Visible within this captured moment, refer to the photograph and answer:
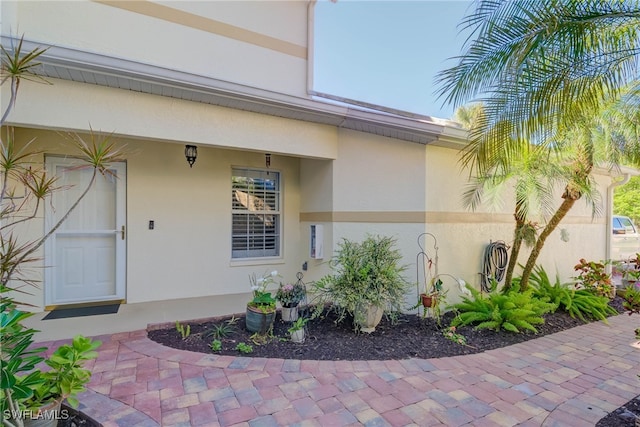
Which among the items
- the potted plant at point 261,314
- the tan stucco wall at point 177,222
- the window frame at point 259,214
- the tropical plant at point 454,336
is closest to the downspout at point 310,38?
the tan stucco wall at point 177,222

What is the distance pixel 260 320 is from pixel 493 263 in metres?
4.40

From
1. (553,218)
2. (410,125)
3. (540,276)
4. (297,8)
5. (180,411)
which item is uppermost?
(297,8)

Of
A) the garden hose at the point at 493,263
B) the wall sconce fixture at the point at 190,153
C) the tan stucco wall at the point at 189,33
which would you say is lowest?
the garden hose at the point at 493,263

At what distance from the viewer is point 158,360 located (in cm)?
349

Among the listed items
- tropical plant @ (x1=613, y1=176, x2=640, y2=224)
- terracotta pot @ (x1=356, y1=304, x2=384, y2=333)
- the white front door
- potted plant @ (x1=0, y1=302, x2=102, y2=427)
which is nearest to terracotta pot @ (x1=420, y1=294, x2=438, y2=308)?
terracotta pot @ (x1=356, y1=304, x2=384, y2=333)

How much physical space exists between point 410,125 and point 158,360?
4.66m

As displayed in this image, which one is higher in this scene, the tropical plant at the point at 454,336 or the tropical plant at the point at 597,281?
the tropical plant at the point at 597,281

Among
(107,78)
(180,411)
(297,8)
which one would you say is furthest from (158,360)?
(297,8)

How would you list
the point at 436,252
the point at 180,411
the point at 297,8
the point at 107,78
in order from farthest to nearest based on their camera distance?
the point at 297,8, the point at 436,252, the point at 107,78, the point at 180,411

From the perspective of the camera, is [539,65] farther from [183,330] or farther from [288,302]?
[183,330]

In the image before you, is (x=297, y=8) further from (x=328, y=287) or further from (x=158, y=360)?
(x=158, y=360)

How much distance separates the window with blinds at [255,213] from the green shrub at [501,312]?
3.73 meters

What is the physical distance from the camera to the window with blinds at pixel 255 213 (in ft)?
21.4

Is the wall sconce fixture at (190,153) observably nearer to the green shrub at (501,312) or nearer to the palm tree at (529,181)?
the palm tree at (529,181)
